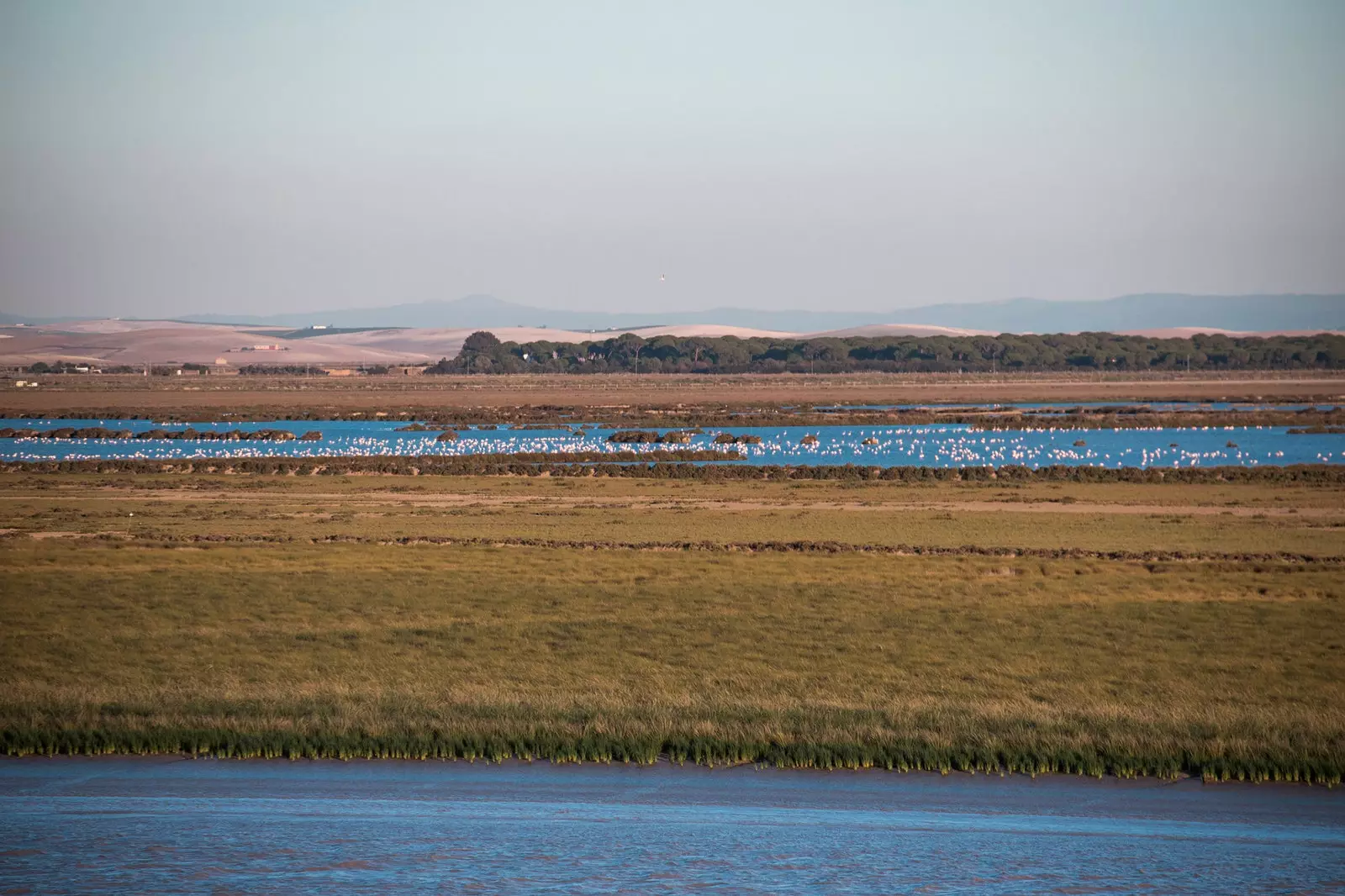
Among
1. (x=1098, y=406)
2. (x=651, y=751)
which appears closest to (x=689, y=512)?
(x=651, y=751)

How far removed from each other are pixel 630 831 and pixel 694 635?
843 centimetres

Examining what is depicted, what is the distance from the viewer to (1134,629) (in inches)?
760

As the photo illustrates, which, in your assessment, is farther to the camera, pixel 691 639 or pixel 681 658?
pixel 691 639

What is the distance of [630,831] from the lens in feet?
34.3

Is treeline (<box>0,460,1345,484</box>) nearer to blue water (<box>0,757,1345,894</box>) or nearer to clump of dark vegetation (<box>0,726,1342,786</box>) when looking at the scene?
clump of dark vegetation (<box>0,726,1342,786</box>)

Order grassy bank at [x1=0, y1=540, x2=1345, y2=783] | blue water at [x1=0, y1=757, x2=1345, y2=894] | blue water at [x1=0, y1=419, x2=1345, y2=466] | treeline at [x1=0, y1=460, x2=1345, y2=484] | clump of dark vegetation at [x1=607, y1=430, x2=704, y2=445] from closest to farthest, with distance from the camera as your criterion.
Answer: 1. blue water at [x1=0, y1=757, x2=1345, y2=894]
2. grassy bank at [x1=0, y1=540, x2=1345, y2=783]
3. treeline at [x1=0, y1=460, x2=1345, y2=484]
4. blue water at [x1=0, y1=419, x2=1345, y2=466]
5. clump of dark vegetation at [x1=607, y1=430, x2=704, y2=445]

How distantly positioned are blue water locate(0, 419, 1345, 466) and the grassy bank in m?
31.4

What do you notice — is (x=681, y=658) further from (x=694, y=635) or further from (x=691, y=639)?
(x=694, y=635)

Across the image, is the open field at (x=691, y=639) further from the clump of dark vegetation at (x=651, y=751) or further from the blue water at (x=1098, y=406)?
the blue water at (x=1098, y=406)

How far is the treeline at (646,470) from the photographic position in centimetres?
4756

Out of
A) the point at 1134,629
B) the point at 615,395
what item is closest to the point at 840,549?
the point at 1134,629

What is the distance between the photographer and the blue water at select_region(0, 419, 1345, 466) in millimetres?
56800

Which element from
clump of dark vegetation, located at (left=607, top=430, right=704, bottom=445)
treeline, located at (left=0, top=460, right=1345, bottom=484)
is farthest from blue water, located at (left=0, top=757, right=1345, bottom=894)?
clump of dark vegetation, located at (left=607, top=430, right=704, bottom=445)

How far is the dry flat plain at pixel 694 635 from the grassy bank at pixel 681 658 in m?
0.06
